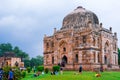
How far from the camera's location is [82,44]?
39.8 metres

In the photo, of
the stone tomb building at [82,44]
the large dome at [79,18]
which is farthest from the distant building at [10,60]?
the large dome at [79,18]

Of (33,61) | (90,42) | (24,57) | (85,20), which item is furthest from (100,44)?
(24,57)

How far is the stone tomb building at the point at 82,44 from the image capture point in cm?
3897

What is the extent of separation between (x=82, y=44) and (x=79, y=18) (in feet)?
18.6

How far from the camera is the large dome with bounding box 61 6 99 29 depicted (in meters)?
42.6

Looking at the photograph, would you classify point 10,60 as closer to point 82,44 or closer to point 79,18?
point 79,18

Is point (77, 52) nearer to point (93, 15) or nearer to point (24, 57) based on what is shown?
point (93, 15)

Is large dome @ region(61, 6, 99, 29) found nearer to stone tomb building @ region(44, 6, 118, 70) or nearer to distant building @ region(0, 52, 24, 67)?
stone tomb building @ region(44, 6, 118, 70)

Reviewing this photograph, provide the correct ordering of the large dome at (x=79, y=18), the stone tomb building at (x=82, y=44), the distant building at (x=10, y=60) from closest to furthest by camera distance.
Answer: the stone tomb building at (x=82, y=44) < the large dome at (x=79, y=18) < the distant building at (x=10, y=60)

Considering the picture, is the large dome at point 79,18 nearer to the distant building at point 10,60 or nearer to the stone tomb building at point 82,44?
the stone tomb building at point 82,44

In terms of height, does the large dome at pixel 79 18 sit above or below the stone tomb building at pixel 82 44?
above

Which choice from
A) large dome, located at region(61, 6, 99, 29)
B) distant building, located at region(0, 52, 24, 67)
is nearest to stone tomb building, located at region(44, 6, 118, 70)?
large dome, located at region(61, 6, 99, 29)

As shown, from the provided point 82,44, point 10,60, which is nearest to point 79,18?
point 82,44

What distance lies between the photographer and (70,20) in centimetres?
4441
